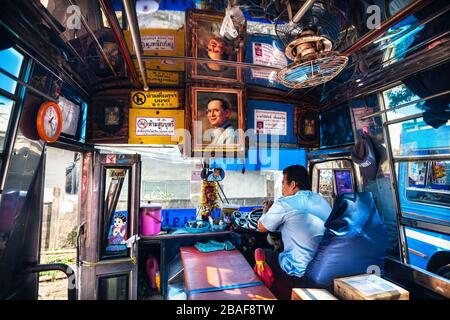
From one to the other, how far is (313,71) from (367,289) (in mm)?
2116

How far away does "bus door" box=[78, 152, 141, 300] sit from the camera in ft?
11.1

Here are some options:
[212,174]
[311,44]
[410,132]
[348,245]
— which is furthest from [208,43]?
[348,245]

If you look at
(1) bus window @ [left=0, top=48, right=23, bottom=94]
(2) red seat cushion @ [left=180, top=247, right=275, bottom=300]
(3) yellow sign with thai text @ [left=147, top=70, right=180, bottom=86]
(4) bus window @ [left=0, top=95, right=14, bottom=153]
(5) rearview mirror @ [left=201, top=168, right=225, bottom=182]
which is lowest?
(2) red seat cushion @ [left=180, top=247, right=275, bottom=300]

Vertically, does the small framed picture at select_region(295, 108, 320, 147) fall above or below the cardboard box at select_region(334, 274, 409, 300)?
above

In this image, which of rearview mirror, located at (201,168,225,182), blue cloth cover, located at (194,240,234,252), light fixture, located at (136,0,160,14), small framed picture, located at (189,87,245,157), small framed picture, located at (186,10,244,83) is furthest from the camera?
rearview mirror, located at (201,168,225,182)

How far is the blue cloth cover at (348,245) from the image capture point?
6.97ft

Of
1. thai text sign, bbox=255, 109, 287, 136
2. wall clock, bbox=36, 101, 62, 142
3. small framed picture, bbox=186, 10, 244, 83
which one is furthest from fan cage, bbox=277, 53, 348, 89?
wall clock, bbox=36, 101, 62, 142

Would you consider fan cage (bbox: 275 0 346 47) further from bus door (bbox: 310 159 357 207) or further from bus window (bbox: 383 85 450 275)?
bus door (bbox: 310 159 357 207)

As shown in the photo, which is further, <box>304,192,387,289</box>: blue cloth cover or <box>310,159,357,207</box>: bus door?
<box>310,159,357,207</box>: bus door

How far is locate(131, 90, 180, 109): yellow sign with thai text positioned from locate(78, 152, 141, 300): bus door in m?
1.02

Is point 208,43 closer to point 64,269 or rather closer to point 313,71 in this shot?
point 313,71

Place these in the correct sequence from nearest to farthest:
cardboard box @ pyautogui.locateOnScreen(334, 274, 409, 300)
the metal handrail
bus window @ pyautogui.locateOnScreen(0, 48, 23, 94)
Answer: cardboard box @ pyautogui.locateOnScreen(334, 274, 409, 300) → bus window @ pyautogui.locateOnScreen(0, 48, 23, 94) → the metal handrail

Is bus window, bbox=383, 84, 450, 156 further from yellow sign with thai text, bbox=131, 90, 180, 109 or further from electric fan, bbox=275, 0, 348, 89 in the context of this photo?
yellow sign with thai text, bbox=131, 90, 180, 109
